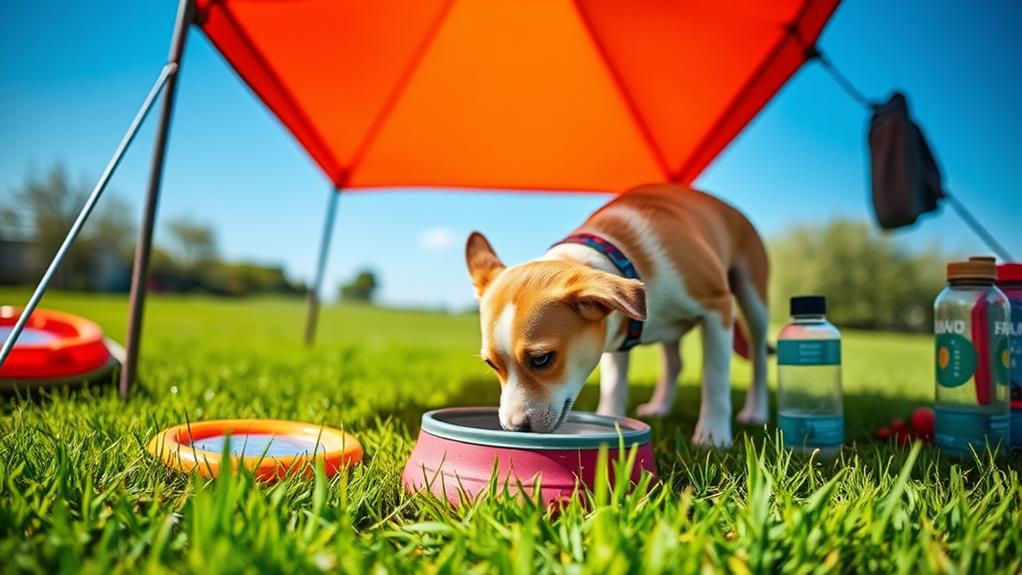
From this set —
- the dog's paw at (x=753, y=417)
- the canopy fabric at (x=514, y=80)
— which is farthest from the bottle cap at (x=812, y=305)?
the canopy fabric at (x=514, y=80)

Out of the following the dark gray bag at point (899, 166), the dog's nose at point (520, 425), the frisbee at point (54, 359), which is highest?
the dark gray bag at point (899, 166)

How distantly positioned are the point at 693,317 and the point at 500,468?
140 cm

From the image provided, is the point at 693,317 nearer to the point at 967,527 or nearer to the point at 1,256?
the point at 967,527

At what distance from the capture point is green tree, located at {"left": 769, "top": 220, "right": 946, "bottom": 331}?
20047 millimetres

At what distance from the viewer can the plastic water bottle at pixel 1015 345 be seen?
271cm

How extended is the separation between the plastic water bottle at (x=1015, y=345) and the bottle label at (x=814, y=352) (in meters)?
0.63

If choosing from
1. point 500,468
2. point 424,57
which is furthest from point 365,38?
point 500,468

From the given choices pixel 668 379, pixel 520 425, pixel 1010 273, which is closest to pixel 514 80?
pixel 668 379

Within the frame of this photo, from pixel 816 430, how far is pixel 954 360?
512 millimetres

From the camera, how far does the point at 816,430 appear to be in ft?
8.55

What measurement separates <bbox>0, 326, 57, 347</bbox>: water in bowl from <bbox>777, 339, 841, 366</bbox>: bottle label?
3204 mm

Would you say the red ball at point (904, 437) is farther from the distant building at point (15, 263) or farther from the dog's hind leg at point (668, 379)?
the distant building at point (15, 263)

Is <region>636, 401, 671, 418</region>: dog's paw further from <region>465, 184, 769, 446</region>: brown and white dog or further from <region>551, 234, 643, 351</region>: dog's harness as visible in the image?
<region>551, 234, 643, 351</region>: dog's harness

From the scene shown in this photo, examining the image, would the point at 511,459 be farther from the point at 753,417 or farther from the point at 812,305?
the point at 753,417
